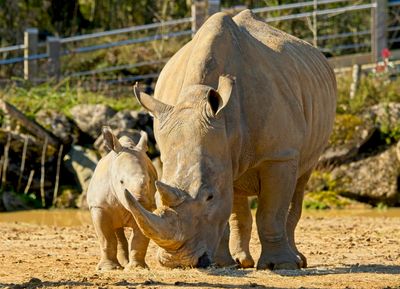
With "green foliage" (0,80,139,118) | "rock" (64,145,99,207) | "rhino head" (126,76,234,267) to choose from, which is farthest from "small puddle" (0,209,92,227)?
"rhino head" (126,76,234,267)

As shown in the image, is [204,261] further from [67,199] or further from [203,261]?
[67,199]

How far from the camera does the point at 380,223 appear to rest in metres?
15.0

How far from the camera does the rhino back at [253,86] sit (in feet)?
31.1

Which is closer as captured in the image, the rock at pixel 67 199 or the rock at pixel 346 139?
the rock at pixel 67 199

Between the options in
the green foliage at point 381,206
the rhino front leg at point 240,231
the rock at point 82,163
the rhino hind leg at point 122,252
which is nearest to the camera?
the rhino hind leg at point 122,252

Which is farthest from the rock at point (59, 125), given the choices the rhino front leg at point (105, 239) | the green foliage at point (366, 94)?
the rhino front leg at point (105, 239)

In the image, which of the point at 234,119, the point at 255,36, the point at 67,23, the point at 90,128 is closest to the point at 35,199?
the point at 90,128

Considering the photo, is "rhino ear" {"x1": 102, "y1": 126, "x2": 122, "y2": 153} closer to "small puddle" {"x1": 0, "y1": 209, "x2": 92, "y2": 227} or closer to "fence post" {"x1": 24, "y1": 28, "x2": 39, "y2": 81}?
"small puddle" {"x1": 0, "y1": 209, "x2": 92, "y2": 227}

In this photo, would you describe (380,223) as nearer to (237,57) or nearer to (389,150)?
(389,150)

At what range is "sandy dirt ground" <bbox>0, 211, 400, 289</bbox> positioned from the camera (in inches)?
340

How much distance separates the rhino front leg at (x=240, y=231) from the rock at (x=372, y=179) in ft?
23.0

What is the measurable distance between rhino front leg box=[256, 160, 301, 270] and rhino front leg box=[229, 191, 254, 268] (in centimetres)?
79

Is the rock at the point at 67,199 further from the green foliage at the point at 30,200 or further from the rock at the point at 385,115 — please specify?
the rock at the point at 385,115

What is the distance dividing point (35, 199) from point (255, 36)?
7.63m
